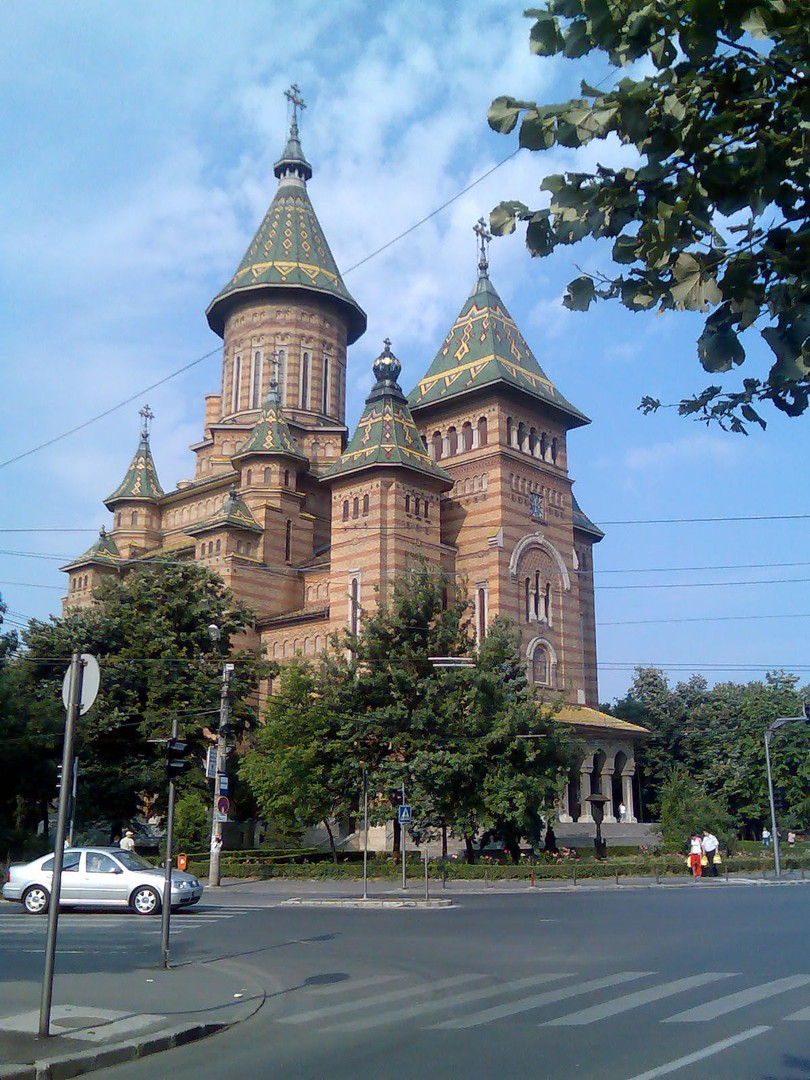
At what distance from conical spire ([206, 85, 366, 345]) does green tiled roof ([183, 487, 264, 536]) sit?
46.0ft

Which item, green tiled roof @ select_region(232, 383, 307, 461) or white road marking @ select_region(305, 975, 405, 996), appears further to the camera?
green tiled roof @ select_region(232, 383, 307, 461)

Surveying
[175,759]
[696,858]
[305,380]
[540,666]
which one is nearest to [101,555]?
[305,380]

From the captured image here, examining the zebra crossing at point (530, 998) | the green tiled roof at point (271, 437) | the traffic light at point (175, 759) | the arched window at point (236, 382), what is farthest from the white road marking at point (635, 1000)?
the arched window at point (236, 382)

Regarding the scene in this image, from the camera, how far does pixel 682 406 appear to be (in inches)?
209

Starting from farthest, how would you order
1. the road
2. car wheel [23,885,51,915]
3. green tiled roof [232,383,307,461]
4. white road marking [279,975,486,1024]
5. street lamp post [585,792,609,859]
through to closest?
1. green tiled roof [232,383,307,461]
2. street lamp post [585,792,609,859]
3. car wheel [23,885,51,915]
4. white road marking [279,975,486,1024]
5. the road

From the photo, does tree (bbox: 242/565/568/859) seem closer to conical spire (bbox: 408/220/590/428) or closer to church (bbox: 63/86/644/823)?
church (bbox: 63/86/644/823)

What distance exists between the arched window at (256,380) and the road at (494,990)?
4143 centimetres

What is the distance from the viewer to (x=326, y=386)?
58.2 m

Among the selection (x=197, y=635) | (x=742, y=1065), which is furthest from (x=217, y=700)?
(x=742, y=1065)

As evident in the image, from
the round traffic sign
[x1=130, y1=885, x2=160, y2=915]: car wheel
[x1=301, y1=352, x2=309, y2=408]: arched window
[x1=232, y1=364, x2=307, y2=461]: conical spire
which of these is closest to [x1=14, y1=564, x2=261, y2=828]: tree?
[x1=130, y1=885, x2=160, y2=915]: car wheel

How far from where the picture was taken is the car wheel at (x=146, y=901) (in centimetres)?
1884

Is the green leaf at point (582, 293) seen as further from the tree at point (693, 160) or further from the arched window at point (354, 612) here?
the arched window at point (354, 612)

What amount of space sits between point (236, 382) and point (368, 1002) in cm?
5136

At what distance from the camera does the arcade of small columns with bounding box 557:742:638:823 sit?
45.8 metres
